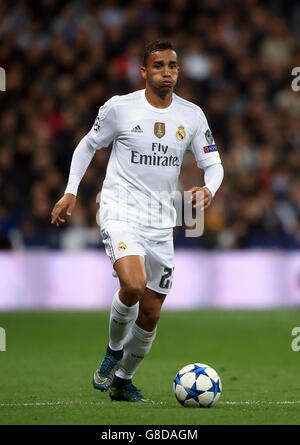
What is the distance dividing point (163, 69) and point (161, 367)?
3.25 meters

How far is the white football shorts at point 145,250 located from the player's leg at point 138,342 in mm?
93

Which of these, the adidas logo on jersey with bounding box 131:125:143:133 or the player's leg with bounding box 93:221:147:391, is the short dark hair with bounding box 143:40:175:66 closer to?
the adidas logo on jersey with bounding box 131:125:143:133

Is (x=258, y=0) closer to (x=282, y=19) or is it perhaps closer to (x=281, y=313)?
(x=282, y=19)

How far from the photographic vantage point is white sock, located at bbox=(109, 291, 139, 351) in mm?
6047

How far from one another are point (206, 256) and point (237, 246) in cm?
60

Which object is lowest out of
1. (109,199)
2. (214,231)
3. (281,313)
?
(281,313)

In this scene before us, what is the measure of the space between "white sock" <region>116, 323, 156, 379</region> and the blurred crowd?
7549 millimetres

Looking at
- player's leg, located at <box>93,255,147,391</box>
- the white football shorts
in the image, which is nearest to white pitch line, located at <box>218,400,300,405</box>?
player's leg, located at <box>93,255,147,391</box>

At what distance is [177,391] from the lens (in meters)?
5.98

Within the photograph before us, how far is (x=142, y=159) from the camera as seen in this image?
→ 250 inches

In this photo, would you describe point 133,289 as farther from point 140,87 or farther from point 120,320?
point 140,87

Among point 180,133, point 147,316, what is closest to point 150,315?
point 147,316

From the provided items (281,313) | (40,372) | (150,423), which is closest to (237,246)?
(281,313)

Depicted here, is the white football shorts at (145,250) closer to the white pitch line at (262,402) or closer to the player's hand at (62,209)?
the player's hand at (62,209)
